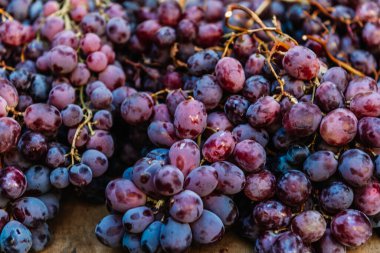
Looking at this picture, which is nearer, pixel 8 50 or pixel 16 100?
pixel 16 100

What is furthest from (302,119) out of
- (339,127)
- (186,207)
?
(186,207)

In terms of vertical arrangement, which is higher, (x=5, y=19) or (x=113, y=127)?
(x=5, y=19)

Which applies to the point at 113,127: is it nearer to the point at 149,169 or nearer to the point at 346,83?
the point at 149,169

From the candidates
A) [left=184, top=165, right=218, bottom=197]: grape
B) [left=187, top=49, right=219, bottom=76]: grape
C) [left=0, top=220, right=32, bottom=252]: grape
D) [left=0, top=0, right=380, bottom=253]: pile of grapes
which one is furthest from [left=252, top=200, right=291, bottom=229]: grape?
[left=0, top=220, right=32, bottom=252]: grape

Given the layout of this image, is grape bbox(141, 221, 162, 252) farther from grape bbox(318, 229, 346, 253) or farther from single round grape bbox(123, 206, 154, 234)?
grape bbox(318, 229, 346, 253)

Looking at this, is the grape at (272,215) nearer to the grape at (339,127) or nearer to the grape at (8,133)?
the grape at (339,127)

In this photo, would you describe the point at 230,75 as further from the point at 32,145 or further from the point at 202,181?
the point at 32,145

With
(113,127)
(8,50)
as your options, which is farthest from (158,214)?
(8,50)
